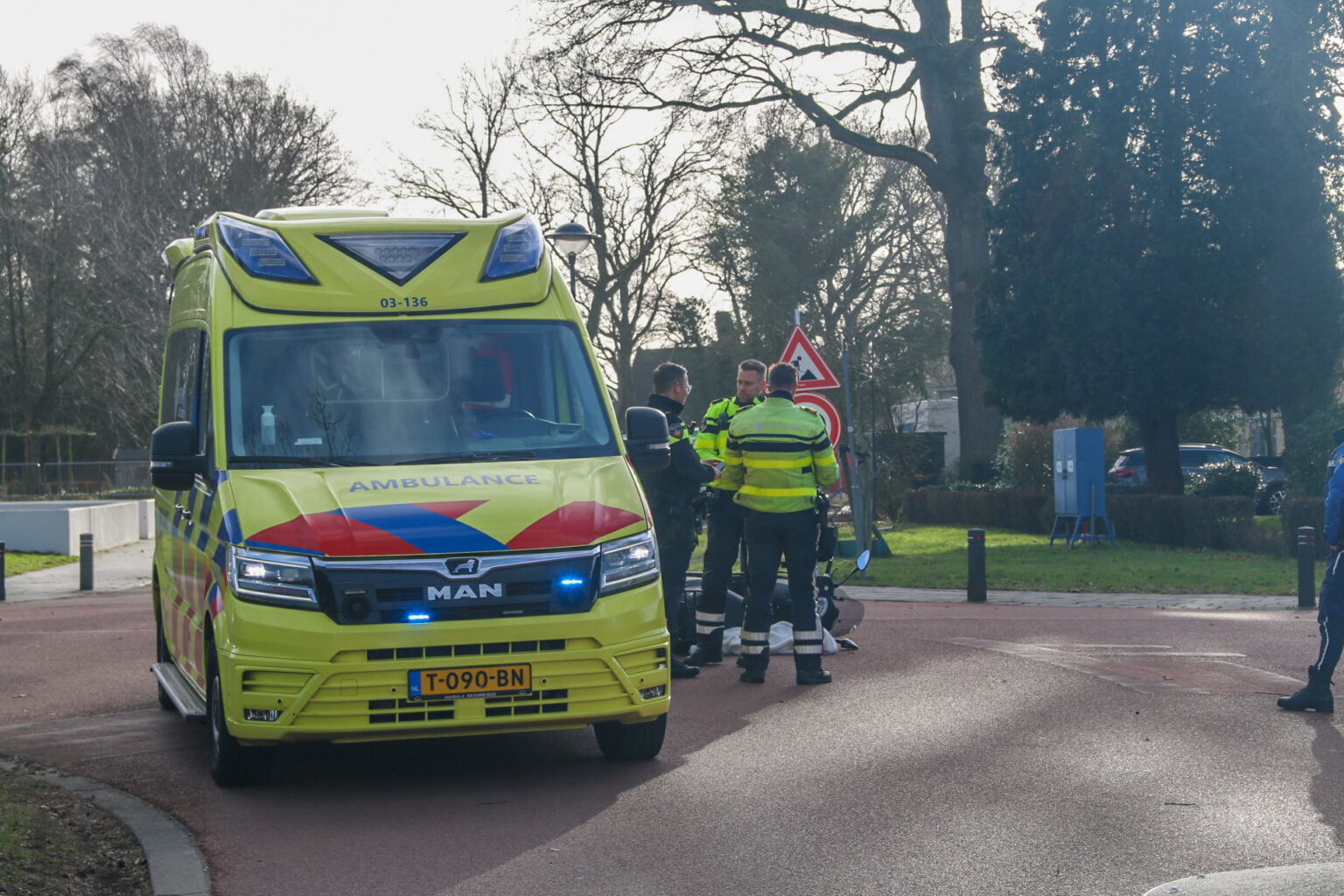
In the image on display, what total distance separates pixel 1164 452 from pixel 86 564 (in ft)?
62.1

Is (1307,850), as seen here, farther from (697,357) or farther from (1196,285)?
(697,357)

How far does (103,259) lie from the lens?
39625mm

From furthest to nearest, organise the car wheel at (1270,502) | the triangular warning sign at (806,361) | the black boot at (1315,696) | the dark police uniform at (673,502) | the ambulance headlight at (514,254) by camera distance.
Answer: the car wheel at (1270,502)
the triangular warning sign at (806,361)
the dark police uniform at (673,502)
the black boot at (1315,696)
the ambulance headlight at (514,254)

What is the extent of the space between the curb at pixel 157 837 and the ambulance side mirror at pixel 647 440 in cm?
274

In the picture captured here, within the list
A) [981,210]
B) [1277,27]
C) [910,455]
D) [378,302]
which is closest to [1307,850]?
[378,302]

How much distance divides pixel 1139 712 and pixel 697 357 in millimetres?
39904

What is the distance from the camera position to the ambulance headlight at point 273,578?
6.22 meters

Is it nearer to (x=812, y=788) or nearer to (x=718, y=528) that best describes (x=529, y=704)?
(x=812, y=788)

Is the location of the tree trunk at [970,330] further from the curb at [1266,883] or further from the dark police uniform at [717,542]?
the curb at [1266,883]

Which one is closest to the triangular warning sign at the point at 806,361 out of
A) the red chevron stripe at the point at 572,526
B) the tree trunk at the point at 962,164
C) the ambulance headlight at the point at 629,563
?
the ambulance headlight at the point at 629,563

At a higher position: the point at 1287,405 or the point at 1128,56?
the point at 1128,56

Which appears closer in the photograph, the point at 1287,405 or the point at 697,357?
the point at 1287,405

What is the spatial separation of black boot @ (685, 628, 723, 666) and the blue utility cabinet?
49.9ft

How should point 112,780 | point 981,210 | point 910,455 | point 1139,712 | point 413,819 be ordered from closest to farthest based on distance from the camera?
point 413,819
point 112,780
point 1139,712
point 981,210
point 910,455
